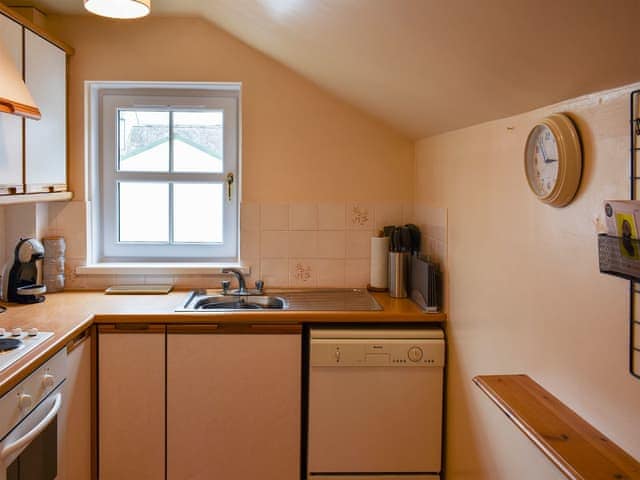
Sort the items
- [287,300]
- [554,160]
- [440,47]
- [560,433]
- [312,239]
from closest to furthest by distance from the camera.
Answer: [560,433], [554,160], [440,47], [287,300], [312,239]

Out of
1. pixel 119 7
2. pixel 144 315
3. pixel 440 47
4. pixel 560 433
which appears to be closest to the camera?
pixel 560 433

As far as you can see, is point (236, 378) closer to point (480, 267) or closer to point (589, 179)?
point (480, 267)

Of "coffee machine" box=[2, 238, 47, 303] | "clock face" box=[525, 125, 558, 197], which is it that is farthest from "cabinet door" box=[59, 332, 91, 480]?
"clock face" box=[525, 125, 558, 197]

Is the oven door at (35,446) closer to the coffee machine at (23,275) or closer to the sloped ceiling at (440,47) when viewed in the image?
the coffee machine at (23,275)

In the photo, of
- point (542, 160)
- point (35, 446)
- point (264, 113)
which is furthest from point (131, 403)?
point (542, 160)

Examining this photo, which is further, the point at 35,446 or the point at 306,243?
the point at 306,243

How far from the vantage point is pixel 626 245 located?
1.07m

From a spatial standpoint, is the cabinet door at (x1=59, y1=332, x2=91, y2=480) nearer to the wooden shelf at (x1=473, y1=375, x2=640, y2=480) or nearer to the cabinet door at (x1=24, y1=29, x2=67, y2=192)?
the cabinet door at (x1=24, y1=29, x2=67, y2=192)

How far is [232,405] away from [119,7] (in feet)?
5.48

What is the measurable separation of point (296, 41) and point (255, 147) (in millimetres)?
730

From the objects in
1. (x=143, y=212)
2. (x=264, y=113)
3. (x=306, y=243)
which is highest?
(x=264, y=113)

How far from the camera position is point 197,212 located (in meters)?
3.20

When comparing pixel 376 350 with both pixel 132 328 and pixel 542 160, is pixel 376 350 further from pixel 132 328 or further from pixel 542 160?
pixel 542 160

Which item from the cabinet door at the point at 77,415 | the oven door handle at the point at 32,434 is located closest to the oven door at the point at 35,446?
the oven door handle at the point at 32,434
